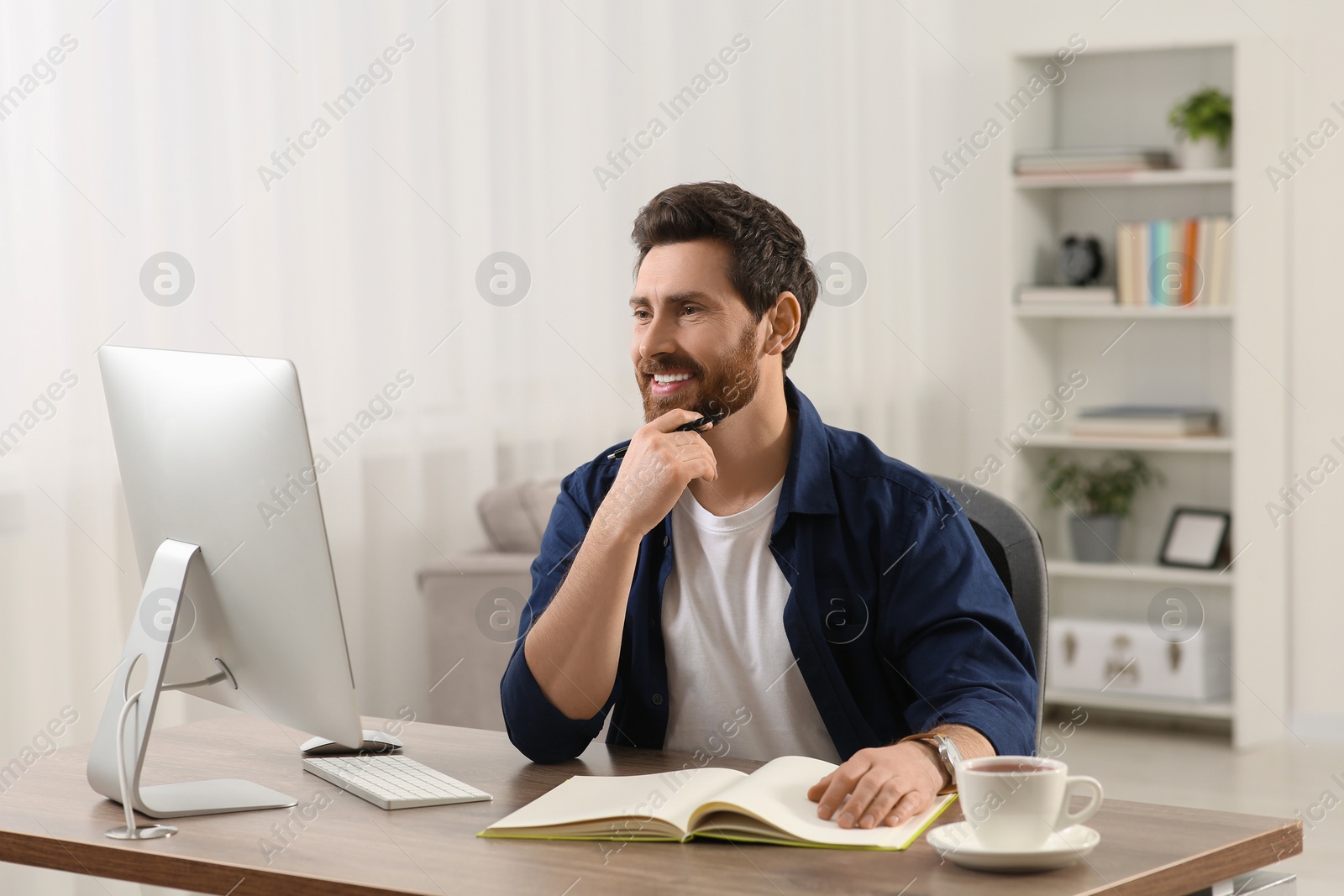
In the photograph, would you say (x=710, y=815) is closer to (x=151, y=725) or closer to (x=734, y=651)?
(x=734, y=651)

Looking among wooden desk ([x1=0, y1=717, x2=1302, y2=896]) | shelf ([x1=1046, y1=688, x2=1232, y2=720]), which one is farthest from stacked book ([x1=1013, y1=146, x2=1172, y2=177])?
wooden desk ([x1=0, y1=717, x2=1302, y2=896])

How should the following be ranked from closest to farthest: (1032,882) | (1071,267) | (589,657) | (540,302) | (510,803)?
(1032,882)
(510,803)
(589,657)
(540,302)
(1071,267)

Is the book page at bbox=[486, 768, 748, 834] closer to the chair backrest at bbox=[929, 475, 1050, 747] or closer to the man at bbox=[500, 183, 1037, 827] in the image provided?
the man at bbox=[500, 183, 1037, 827]

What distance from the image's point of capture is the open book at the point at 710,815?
1278mm

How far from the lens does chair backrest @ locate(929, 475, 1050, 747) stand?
5.69ft

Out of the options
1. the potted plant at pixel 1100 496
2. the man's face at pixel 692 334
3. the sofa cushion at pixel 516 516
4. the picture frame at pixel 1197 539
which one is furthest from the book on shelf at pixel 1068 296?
the man's face at pixel 692 334

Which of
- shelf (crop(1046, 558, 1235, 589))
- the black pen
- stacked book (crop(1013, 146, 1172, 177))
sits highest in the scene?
stacked book (crop(1013, 146, 1172, 177))

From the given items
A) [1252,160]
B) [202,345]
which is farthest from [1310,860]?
[202,345]

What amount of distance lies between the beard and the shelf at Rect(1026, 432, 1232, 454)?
122 inches

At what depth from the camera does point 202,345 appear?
9.40 feet

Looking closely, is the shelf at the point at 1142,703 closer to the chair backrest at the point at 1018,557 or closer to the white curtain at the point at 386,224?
the white curtain at the point at 386,224

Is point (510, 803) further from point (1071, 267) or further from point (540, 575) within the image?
point (1071, 267)

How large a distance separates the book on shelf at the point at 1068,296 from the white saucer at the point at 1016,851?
3.72m

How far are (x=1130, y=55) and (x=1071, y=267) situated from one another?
74 cm
